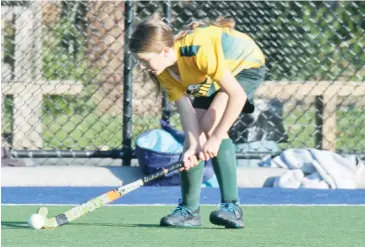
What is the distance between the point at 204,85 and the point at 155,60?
40 centimetres

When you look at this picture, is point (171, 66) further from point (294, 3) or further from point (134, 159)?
point (294, 3)

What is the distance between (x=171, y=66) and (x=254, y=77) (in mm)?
576

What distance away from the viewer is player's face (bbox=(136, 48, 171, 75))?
4549 millimetres

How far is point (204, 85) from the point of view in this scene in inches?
192

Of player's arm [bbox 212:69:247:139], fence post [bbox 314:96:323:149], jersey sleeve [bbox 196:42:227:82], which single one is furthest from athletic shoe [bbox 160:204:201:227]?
fence post [bbox 314:96:323:149]

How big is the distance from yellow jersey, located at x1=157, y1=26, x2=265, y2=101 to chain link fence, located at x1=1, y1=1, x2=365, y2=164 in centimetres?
209

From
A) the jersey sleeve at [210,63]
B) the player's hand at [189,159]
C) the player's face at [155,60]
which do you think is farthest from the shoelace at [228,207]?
the player's face at [155,60]

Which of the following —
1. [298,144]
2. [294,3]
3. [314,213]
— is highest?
[294,3]

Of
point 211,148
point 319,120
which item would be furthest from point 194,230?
point 319,120

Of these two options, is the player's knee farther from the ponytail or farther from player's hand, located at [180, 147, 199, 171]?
the ponytail

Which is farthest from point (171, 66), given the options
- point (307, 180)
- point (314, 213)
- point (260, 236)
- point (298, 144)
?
point (298, 144)

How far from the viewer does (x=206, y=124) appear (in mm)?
4914

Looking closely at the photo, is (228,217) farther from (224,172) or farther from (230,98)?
(230,98)

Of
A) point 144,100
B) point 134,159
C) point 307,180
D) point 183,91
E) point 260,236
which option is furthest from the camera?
point 144,100
